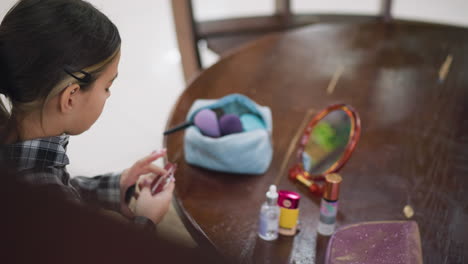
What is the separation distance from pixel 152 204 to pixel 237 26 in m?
1.50

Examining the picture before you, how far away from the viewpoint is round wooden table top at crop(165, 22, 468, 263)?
30.6 inches

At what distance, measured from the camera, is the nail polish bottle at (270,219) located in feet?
2.47

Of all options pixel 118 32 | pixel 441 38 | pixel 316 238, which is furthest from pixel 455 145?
pixel 118 32

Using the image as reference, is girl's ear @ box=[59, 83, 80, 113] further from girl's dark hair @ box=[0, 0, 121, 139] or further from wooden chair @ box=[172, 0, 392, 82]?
wooden chair @ box=[172, 0, 392, 82]

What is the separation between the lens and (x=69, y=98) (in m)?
0.51

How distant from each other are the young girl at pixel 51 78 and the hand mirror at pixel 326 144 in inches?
19.6

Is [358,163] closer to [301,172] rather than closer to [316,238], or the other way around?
[301,172]

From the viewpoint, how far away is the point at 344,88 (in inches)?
50.8

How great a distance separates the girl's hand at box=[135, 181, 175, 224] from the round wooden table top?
2.5 inches

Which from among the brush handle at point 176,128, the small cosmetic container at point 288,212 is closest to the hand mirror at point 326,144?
the small cosmetic container at point 288,212

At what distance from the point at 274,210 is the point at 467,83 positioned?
886 millimetres

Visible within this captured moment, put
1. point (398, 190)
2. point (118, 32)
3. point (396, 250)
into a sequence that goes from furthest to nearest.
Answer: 1. point (398, 190)
2. point (396, 250)
3. point (118, 32)

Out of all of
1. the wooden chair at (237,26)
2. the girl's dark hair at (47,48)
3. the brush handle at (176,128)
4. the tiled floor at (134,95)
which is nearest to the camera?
the girl's dark hair at (47,48)

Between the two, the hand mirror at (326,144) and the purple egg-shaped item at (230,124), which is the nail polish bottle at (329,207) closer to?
the hand mirror at (326,144)
